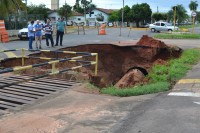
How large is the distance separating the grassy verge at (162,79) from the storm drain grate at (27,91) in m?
1.44

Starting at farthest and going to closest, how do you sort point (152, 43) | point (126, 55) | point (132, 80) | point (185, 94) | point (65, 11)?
point (65, 11)
point (126, 55)
point (152, 43)
point (132, 80)
point (185, 94)

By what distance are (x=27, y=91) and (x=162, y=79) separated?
183 inches

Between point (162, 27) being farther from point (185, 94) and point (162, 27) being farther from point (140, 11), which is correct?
point (185, 94)

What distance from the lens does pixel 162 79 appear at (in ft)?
39.3

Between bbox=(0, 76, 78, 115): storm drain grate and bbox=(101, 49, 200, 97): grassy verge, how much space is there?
4.74 feet

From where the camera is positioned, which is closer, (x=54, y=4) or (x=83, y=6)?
(x=83, y=6)

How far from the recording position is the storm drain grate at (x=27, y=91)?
859 centimetres

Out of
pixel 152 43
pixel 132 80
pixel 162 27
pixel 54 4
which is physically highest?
pixel 54 4

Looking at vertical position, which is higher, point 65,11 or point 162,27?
point 65,11

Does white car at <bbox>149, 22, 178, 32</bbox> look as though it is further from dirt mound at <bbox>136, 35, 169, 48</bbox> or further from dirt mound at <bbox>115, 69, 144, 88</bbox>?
dirt mound at <bbox>115, 69, 144, 88</bbox>

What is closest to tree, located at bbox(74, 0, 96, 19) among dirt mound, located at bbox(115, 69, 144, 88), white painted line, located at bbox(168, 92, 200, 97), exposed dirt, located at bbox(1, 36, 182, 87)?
exposed dirt, located at bbox(1, 36, 182, 87)

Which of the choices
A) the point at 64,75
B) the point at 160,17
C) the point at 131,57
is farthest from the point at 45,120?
the point at 160,17

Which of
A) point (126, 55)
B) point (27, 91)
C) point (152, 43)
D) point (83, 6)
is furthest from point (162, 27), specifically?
point (83, 6)

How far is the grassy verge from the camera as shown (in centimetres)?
960
